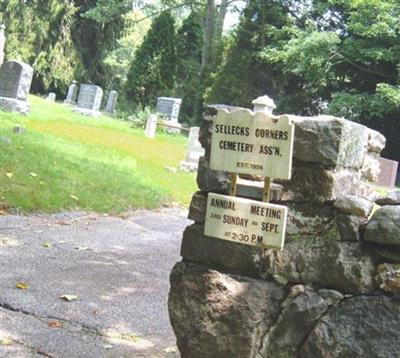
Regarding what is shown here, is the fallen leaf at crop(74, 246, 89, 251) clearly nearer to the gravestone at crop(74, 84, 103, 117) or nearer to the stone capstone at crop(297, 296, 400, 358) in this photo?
the stone capstone at crop(297, 296, 400, 358)

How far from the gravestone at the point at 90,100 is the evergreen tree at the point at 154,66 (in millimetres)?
5327

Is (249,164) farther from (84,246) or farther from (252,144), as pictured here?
(84,246)

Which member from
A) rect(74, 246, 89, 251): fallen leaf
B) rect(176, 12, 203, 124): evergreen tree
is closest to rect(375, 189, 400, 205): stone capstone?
rect(74, 246, 89, 251): fallen leaf

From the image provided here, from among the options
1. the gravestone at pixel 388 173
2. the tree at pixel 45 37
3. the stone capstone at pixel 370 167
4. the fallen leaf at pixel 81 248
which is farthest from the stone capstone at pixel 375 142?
the tree at pixel 45 37

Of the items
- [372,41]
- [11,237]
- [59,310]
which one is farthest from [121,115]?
[59,310]

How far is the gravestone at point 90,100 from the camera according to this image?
2341cm

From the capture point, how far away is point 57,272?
5109mm

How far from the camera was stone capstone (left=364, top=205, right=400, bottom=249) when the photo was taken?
2.66 meters

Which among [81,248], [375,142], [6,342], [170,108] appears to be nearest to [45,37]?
[170,108]

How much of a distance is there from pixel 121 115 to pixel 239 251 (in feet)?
81.9

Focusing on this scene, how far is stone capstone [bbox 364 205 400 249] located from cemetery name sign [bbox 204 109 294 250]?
425mm

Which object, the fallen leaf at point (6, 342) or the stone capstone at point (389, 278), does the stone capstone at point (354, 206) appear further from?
the fallen leaf at point (6, 342)

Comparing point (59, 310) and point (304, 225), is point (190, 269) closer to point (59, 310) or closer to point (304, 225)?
point (304, 225)

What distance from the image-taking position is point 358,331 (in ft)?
8.89
